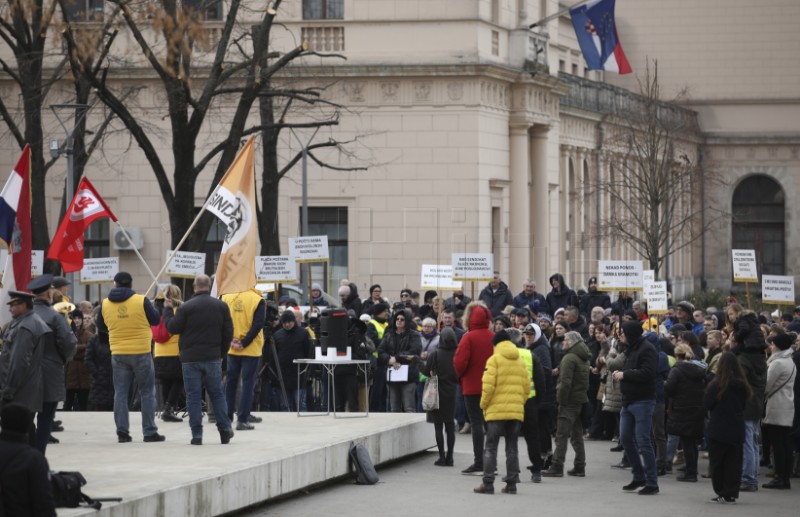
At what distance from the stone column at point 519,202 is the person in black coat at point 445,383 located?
1011 inches

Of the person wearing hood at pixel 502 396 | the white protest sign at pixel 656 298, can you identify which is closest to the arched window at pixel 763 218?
the white protest sign at pixel 656 298

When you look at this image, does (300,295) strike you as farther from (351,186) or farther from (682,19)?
(682,19)

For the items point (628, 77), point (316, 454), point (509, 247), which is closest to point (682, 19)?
point (628, 77)

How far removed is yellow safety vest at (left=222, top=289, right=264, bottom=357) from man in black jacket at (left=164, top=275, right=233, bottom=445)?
156cm

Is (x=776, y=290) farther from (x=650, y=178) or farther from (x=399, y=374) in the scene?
(x=650, y=178)

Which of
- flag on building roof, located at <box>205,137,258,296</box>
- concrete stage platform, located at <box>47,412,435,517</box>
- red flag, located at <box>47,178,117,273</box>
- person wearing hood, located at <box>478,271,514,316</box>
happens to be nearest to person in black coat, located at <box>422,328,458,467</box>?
concrete stage platform, located at <box>47,412,435,517</box>

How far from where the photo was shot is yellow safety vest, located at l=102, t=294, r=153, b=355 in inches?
781

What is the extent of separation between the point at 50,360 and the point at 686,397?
7.76 meters

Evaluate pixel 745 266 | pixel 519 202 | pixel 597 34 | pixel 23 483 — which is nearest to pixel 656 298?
pixel 745 266

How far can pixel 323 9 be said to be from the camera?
4562 centimetres

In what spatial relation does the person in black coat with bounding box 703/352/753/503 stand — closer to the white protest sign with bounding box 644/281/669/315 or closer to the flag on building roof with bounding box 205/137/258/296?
the flag on building roof with bounding box 205/137/258/296

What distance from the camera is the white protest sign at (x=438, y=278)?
3419 cm

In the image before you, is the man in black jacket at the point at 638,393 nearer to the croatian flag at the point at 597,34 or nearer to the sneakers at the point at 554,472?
the sneakers at the point at 554,472

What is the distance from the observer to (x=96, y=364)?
1003 inches
